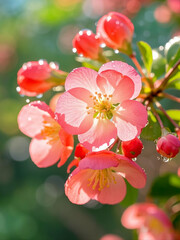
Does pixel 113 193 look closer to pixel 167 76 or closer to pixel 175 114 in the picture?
pixel 175 114

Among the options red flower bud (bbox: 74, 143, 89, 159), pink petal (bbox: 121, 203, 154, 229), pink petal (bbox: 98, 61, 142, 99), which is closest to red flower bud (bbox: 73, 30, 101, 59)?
pink petal (bbox: 98, 61, 142, 99)

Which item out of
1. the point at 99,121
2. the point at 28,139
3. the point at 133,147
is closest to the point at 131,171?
the point at 133,147

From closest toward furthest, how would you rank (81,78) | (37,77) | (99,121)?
(81,78) < (99,121) < (37,77)

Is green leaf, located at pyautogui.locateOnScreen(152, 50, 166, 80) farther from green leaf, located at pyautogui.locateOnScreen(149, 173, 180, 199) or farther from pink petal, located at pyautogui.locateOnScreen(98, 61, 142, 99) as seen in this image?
green leaf, located at pyautogui.locateOnScreen(149, 173, 180, 199)

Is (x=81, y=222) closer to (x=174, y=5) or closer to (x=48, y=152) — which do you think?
(x=174, y=5)

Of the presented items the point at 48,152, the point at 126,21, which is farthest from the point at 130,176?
the point at 126,21

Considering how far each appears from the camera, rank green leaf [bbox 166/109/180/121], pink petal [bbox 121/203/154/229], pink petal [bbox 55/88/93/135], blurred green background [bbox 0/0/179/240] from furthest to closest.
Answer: blurred green background [bbox 0/0/179/240], pink petal [bbox 121/203/154/229], green leaf [bbox 166/109/180/121], pink petal [bbox 55/88/93/135]

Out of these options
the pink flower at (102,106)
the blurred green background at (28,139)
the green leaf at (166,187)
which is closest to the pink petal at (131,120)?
the pink flower at (102,106)
